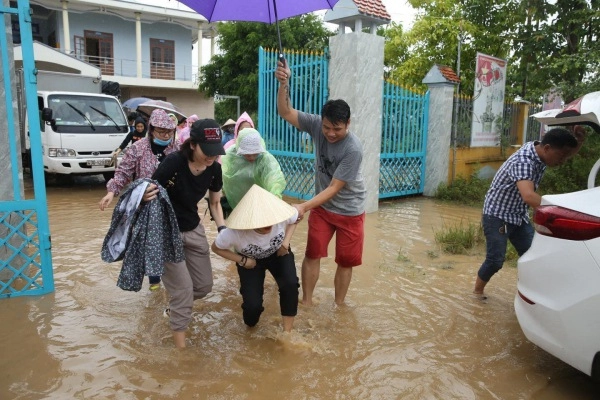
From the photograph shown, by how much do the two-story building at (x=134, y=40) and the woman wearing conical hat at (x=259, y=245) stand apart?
20.9m

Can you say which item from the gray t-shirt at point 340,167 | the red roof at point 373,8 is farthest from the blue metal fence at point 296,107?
the gray t-shirt at point 340,167

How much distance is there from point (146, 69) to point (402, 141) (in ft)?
63.1

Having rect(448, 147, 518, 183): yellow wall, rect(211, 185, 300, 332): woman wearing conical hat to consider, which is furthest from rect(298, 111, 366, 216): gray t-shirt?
rect(448, 147, 518, 183): yellow wall

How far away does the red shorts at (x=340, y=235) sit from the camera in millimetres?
4023

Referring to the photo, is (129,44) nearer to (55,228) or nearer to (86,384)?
(55,228)

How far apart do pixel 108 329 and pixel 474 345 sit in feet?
9.05

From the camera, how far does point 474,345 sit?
141 inches

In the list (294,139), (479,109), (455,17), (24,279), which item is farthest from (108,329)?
(455,17)

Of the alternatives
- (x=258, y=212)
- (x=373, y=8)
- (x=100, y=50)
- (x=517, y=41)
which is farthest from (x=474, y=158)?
(x=100, y=50)

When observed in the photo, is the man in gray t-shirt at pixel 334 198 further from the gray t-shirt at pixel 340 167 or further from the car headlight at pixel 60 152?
the car headlight at pixel 60 152

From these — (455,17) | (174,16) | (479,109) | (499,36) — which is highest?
(174,16)

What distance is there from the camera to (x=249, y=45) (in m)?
19.0

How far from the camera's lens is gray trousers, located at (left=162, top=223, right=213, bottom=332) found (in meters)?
3.26

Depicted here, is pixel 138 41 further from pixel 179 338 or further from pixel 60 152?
pixel 179 338
